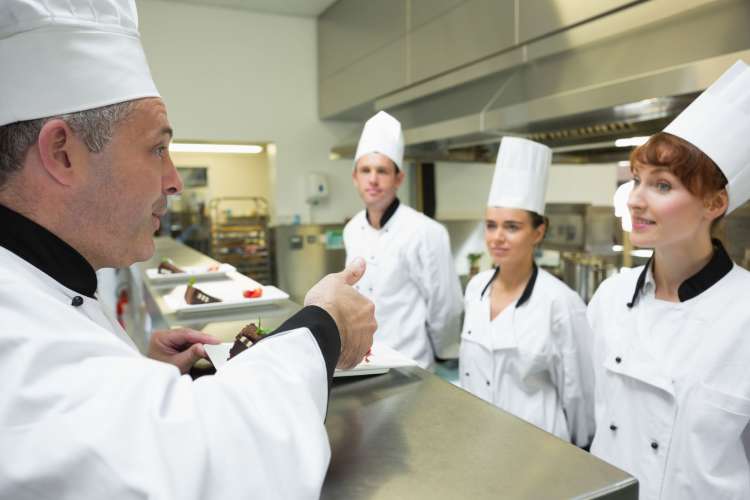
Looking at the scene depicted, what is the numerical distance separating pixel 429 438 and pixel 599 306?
0.99 metres

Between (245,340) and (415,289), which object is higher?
(245,340)

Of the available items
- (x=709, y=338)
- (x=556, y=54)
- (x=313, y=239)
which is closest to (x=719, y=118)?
(x=709, y=338)

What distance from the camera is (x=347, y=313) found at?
0.68 meters

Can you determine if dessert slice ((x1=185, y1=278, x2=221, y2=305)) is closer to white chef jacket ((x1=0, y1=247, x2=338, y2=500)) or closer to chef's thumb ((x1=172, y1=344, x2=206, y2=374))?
chef's thumb ((x1=172, y1=344, x2=206, y2=374))

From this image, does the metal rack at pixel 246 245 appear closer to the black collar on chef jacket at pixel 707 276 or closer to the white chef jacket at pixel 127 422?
the black collar on chef jacket at pixel 707 276

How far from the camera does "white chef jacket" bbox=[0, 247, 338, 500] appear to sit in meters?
0.41

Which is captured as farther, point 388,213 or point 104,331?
point 388,213

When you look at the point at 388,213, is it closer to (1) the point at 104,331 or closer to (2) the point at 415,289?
(2) the point at 415,289

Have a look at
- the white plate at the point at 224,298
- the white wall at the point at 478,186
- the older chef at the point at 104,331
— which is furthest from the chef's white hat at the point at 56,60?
the white wall at the point at 478,186

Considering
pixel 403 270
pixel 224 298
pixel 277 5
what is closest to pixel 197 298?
pixel 224 298

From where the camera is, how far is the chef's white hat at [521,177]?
1.87 meters

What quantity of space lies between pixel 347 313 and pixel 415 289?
1771 millimetres

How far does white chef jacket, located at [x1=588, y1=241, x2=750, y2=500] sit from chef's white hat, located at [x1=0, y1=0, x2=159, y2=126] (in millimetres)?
1190

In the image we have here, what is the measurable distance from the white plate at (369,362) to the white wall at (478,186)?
498cm
